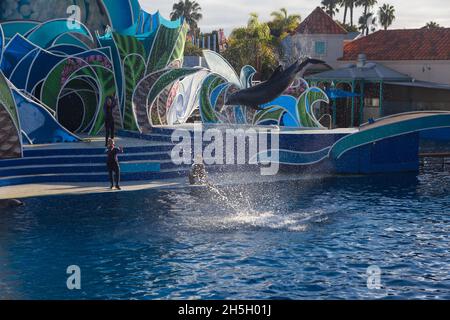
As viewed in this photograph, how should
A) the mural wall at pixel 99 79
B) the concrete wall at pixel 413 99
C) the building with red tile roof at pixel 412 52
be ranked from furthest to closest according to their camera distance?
the building with red tile roof at pixel 412 52
the concrete wall at pixel 413 99
the mural wall at pixel 99 79

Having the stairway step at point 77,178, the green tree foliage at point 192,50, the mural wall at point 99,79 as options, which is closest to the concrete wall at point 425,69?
the mural wall at point 99,79

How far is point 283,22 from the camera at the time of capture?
56594mm

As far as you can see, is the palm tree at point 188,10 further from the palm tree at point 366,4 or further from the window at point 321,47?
the window at point 321,47

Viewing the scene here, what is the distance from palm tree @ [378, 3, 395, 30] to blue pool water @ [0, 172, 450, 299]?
184ft

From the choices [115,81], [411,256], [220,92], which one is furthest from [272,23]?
[411,256]

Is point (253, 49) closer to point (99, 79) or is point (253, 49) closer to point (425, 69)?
point (425, 69)

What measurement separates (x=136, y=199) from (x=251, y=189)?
314 centimetres

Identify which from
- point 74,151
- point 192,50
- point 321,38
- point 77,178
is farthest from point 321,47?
point 77,178

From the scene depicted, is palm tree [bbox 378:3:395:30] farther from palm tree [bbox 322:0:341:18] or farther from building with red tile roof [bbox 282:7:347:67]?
building with red tile roof [bbox 282:7:347:67]

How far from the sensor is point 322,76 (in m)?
34.0

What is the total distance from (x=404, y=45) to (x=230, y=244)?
96.5ft

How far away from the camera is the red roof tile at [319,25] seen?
39469mm

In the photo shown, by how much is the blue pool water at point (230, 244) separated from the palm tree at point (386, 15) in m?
56.0

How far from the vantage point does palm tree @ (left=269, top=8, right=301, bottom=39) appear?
5600 cm
